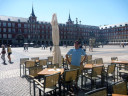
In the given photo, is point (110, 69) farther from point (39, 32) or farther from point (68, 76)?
point (39, 32)

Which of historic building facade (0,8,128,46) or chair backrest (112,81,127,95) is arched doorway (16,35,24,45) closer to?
historic building facade (0,8,128,46)

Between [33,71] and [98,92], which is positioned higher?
[98,92]

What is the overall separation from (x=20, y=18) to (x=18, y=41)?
12.0 m

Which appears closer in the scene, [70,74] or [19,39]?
[70,74]

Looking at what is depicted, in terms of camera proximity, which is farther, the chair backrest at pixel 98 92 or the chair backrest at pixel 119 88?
the chair backrest at pixel 119 88

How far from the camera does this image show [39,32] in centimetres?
6191

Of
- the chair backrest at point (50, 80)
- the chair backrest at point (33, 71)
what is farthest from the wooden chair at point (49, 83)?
the chair backrest at point (33, 71)

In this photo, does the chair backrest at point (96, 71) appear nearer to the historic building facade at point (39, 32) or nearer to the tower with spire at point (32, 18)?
the historic building facade at point (39, 32)

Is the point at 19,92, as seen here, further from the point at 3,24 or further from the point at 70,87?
the point at 3,24

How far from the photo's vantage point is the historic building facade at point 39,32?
54.5 meters

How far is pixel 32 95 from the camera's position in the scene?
432cm

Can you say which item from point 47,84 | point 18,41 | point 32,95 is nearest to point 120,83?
point 47,84

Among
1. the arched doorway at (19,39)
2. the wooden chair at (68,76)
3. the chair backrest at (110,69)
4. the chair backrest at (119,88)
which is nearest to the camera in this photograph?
the chair backrest at (119,88)

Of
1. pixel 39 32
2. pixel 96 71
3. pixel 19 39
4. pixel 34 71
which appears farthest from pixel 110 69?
pixel 39 32
